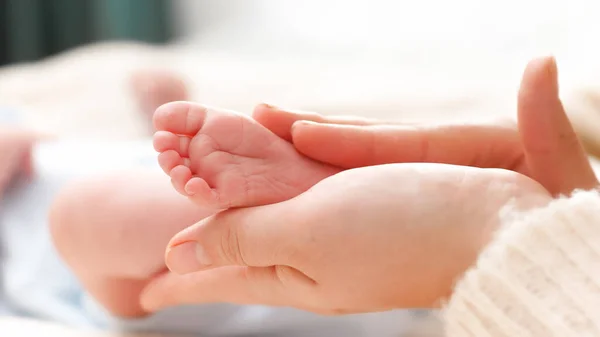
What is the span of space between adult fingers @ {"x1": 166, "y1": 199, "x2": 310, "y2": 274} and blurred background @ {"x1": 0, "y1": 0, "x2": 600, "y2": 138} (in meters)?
0.58

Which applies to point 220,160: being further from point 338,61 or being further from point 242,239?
point 338,61

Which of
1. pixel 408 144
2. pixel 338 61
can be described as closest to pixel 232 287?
pixel 408 144

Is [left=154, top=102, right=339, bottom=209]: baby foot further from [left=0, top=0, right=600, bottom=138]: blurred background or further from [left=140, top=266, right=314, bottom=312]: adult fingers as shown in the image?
[left=0, top=0, right=600, bottom=138]: blurred background

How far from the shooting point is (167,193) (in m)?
0.64

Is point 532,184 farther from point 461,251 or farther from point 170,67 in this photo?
point 170,67

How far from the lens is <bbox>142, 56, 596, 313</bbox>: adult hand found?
0.46 meters

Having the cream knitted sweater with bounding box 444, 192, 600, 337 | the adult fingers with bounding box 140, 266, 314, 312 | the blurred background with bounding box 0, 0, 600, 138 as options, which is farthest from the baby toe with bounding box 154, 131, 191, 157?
the blurred background with bounding box 0, 0, 600, 138

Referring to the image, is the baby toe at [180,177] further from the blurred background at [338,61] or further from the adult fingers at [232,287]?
the blurred background at [338,61]

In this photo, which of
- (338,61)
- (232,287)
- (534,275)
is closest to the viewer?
(534,275)

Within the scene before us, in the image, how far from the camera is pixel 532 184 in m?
0.47

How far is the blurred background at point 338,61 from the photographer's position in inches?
47.7

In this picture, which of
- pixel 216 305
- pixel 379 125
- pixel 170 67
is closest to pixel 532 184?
pixel 379 125

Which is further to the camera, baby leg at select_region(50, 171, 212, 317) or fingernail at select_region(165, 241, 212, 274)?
baby leg at select_region(50, 171, 212, 317)

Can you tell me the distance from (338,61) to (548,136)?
126 centimetres
